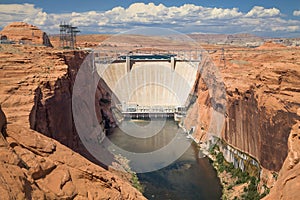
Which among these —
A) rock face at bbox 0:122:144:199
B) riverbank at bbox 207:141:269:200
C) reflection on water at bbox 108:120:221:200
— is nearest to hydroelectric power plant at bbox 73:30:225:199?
reflection on water at bbox 108:120:221:200

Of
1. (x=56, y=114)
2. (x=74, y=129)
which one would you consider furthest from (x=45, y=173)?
(x=74, y=129)

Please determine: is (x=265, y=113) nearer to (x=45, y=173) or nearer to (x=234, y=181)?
(x=234, y=181)

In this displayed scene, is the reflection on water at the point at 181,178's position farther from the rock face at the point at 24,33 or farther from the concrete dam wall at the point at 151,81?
the rock face at the point at 24,33

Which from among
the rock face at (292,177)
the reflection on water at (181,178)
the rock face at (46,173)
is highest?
the rock face at (46,173)

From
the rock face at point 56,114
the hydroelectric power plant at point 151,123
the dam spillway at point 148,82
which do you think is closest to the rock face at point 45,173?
the rock face at point 56,114

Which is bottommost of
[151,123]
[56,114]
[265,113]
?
[151,123]

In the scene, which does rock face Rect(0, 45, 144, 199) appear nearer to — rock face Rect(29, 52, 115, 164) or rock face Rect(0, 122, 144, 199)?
rock face Rect(0, 122, 144, 199)

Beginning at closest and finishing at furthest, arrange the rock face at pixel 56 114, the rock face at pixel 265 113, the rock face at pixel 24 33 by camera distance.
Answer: the rock face at pixel 56 114
the rock face at pixel 265 113
the rock face at pixel 24 33
